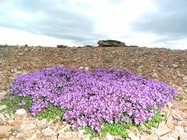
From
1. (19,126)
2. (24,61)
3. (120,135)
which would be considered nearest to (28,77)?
(19,126)

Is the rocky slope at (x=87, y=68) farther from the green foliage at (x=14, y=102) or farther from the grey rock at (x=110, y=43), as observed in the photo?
the grey rock at (x=110, y=43)

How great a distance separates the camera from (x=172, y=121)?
27.1 feet

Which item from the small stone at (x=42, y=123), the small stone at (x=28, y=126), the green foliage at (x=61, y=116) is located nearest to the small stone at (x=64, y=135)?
the green foliage at (x=61, y=116)

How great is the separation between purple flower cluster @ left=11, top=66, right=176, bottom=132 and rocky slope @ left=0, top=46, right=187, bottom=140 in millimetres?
410

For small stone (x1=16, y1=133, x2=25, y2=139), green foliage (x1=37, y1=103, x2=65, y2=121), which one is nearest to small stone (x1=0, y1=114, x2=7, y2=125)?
small stone (x1=16, y1=133, x2=25, y2=139)

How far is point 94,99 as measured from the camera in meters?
8.26

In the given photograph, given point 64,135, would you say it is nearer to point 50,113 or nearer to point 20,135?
point 50,113

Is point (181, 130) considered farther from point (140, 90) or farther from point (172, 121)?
point (140, 90)

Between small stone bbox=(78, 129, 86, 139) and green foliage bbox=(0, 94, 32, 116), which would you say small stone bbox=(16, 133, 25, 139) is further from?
small stone bbox=(78, 129, 86, 139)

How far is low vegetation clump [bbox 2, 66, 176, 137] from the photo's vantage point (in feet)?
25.1

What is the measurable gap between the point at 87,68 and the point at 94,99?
4137 millimetres

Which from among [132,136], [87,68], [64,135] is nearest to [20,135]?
[64,135]

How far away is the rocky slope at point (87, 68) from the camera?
7629mm

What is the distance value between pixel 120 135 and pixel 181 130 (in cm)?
188
